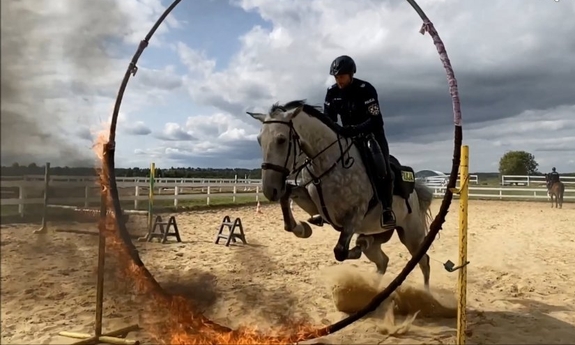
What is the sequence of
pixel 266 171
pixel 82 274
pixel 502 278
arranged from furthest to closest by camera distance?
1. pixel 502 278
2. pixel 82 274
3. pixel 266 171

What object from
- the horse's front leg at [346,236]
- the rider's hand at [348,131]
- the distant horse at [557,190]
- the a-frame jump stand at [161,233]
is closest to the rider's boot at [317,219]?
the horse's front leg at [346,236]

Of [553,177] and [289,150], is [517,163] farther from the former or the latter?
[289,150]

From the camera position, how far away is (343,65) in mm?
5863

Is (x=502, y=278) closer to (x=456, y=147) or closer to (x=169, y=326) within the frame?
(x=456, y=147)

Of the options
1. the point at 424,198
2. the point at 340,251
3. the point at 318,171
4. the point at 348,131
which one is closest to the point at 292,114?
the point at 318,171

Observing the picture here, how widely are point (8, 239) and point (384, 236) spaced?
18.1 ft

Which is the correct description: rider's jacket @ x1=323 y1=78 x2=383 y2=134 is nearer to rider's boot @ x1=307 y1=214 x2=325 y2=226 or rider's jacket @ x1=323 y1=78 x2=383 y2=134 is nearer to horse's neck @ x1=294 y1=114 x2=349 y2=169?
horse's neck @ x1=294 y1=114 x2=349 y2=169

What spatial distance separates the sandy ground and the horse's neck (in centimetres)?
219

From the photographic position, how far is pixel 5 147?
432 centimetres

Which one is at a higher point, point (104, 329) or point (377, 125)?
point (377, 125)

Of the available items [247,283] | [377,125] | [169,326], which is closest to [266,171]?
[377,125]

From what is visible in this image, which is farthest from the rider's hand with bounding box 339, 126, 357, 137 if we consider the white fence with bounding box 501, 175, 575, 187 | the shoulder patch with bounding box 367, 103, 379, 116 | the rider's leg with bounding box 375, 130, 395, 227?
the white fence with bounding box 501, 175, 575, 187

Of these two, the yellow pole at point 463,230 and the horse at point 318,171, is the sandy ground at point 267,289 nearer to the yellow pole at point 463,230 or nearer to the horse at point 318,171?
the yellow pole at point 463,230

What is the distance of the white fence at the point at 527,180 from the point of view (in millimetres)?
38344
